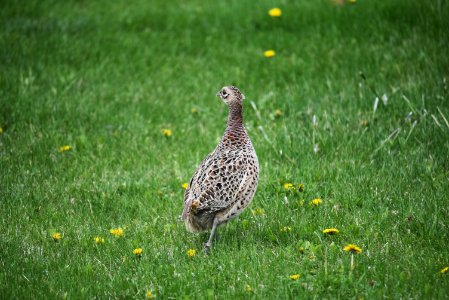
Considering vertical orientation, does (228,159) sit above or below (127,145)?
above

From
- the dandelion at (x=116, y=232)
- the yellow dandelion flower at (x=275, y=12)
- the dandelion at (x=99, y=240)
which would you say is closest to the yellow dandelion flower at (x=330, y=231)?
the dandelion at (x=116, y=232)

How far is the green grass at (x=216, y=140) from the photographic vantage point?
4.99 meters

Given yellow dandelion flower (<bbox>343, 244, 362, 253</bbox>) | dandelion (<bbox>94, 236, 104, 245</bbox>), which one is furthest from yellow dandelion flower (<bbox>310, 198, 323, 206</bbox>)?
dandelion (<bbox>94, 236, 104, 245</bbox>)

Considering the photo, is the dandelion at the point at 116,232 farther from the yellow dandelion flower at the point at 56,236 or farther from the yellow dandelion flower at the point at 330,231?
the yellow dandelion flower at the point at 330,231

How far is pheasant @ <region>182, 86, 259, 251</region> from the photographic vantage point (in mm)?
5215

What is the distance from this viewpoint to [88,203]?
251 inches

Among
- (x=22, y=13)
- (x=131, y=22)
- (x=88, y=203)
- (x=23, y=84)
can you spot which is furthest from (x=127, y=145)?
(x=22, y=13)

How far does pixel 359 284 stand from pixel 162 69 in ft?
19.2

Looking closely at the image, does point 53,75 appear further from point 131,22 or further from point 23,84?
point 131,22

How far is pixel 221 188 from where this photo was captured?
5.25 m

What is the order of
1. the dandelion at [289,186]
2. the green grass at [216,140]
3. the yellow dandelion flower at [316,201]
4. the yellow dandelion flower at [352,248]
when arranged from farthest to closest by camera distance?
the dandelion at [289,186], the yellow dandelion flower at [316,201], the green grass at [216,140], the yellow dandelion flower at [352,248]

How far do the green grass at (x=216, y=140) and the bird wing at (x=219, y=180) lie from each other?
1.37 ft

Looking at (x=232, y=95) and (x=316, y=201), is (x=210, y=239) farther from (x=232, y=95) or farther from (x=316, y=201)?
(x=232, y=95)

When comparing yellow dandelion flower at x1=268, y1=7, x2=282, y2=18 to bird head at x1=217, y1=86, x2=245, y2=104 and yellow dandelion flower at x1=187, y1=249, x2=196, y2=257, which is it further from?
yellow dandelion flower at x1=187, y1=249, x2=196, y2=257
